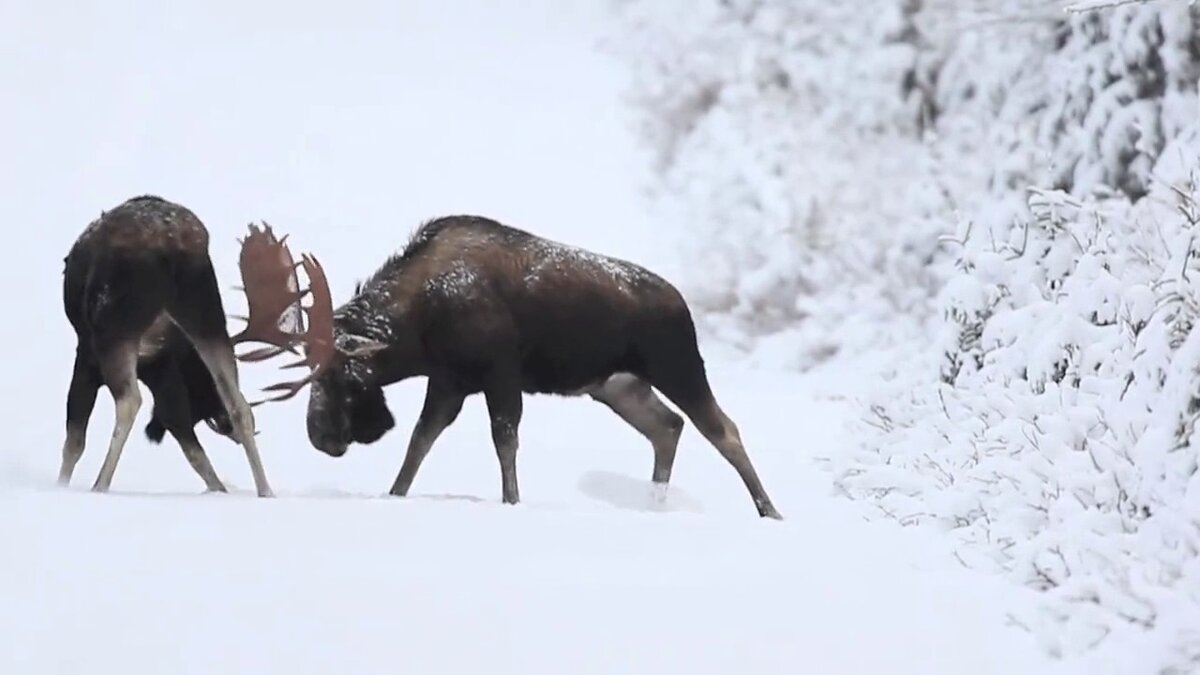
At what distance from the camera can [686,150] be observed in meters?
15.0

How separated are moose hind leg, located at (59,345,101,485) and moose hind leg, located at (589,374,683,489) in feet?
6.40

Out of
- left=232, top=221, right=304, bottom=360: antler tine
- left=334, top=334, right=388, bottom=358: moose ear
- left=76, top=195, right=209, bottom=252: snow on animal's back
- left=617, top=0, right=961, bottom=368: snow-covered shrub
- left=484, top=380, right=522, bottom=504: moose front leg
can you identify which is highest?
left=76, top=195, right=209, bottom=252: snow on animal's back

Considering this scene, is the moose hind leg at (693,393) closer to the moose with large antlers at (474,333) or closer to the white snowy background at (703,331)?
the moose with large antlers at (474,333)

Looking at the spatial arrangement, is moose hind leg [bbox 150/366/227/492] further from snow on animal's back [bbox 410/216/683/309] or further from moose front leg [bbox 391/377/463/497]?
snow on animal's back [bbox 410/216/683/309]

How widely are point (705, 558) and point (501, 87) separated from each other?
774cm

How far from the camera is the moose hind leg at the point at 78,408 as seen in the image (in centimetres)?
624

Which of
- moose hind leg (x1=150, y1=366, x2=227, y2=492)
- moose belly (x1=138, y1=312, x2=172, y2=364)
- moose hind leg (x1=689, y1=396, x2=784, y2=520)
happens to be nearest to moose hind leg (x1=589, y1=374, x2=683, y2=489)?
moose hind leg (x1=689, y1=396, x2=784, y2=520)

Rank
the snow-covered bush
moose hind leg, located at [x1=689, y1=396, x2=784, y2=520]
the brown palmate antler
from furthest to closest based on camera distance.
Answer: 1. moose hind leg, located at [x1=689, y1=396, x2=784, y2=520]
2. the brown palmate antler
3. the snow-covered bush

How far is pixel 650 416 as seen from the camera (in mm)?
7355

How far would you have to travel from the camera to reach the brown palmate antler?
650 cm

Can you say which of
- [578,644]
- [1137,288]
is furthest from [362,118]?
[578,644]

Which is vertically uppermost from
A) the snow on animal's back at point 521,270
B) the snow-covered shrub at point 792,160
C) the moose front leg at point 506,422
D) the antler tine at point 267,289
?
the snow on animal's back at point 521,270

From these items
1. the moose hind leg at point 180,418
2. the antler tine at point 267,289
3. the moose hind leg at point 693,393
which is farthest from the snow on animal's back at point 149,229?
the moose hind leg at point 693,393

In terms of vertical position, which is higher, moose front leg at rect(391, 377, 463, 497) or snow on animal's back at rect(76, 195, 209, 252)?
snow on animal's back at rect(76, 195, 209, 252)
